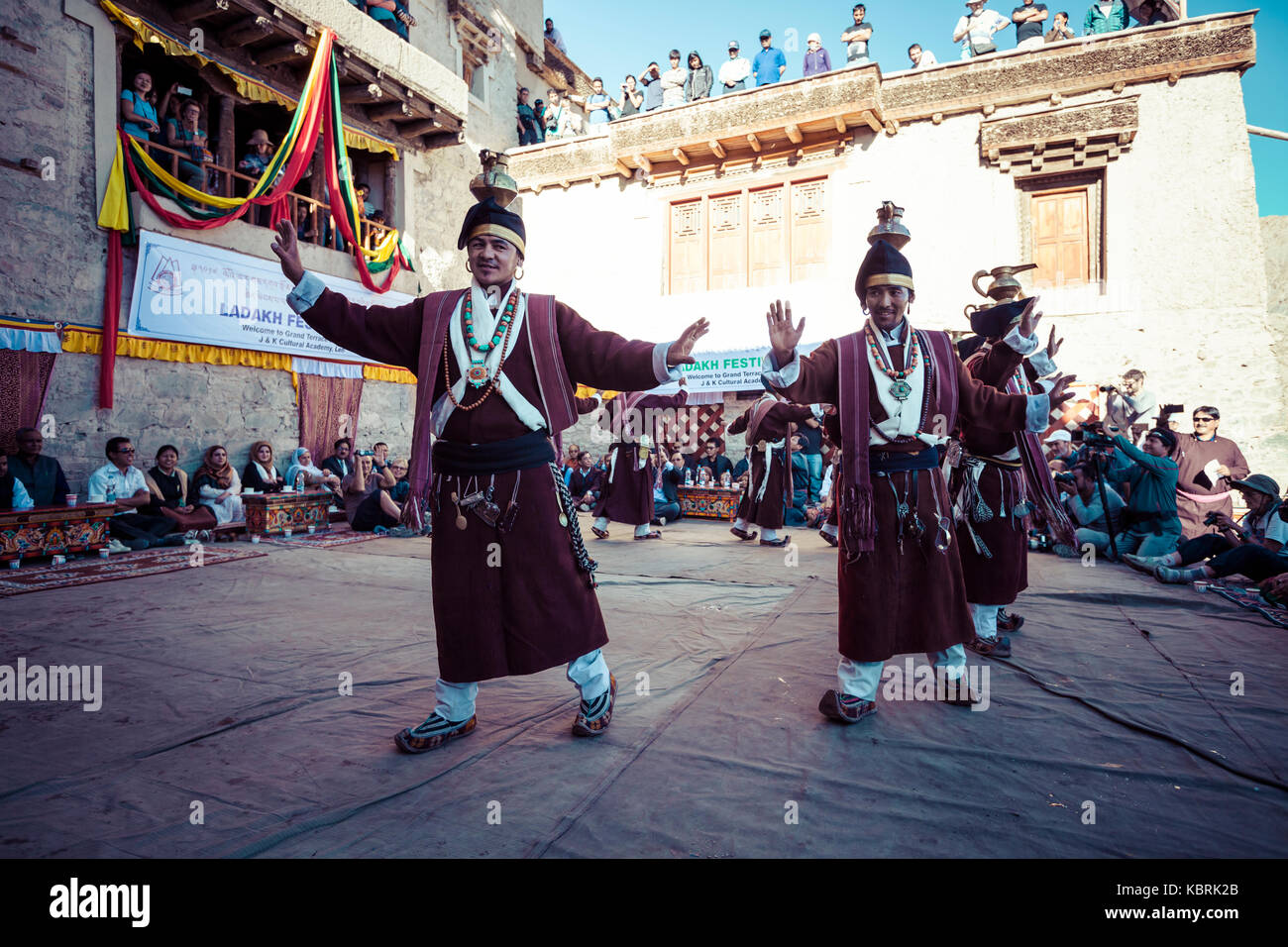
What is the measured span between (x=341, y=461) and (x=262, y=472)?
1.27m

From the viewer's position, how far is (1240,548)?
17.0ft

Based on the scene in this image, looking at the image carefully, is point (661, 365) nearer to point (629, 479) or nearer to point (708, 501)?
point (629, 479)

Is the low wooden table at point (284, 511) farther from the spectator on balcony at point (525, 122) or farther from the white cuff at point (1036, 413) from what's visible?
the spectator on balcony at point (525, 122)

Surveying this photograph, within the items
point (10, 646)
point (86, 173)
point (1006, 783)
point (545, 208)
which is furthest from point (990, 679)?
point (545, 208)

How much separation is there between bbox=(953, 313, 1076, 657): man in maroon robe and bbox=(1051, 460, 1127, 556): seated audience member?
3620mm

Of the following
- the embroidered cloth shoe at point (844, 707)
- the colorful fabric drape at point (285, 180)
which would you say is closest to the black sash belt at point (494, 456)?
the embroidered cloth shoe at point (844, 707)

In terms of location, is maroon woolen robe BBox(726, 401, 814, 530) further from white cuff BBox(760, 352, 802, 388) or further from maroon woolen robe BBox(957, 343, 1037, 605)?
white cuff BBox(760, 352, 802, 388)

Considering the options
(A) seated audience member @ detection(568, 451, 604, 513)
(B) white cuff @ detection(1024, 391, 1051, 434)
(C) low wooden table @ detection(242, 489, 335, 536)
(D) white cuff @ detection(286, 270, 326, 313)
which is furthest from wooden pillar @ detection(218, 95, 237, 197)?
(B) white cuff @ detection(1024, 391, 1051, 434)

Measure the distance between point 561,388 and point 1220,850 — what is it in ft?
7.60

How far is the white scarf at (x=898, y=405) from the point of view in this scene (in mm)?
2781

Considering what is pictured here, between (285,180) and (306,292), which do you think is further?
(285,180)

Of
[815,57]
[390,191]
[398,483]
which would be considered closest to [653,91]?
[815,57]
